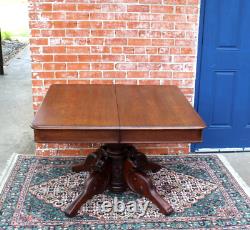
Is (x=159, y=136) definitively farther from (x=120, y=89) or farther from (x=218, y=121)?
(x=218, y=121)

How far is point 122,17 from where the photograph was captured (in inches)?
143

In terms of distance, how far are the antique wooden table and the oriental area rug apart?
0.09 metres

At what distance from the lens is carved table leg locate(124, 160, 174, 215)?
9.86 feet

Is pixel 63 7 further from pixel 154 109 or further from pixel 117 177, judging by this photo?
pixel 117 177

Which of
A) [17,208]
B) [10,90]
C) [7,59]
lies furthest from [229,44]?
[7,59]

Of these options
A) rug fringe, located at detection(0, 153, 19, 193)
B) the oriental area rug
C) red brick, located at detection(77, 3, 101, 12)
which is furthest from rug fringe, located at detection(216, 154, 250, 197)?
rug fringe, located at detection(0, 153, 19, 193)

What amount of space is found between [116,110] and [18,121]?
2.53 m

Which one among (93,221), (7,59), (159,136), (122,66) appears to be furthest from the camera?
(7,59)

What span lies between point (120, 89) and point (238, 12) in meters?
1.38

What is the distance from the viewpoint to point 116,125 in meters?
2.60

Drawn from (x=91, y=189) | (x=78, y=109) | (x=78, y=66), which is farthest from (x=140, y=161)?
(x=78, y=66)

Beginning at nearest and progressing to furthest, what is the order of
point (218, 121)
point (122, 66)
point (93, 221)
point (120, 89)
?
point (93, 221)
point (120, 89)
point (122, 66)
point (218, 121)

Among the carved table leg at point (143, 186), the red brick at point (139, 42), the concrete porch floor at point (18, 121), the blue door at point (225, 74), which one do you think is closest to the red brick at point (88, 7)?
the red brick at point (139, 42)

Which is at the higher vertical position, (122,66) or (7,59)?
(122,66)
